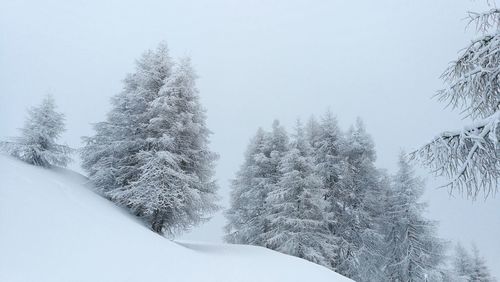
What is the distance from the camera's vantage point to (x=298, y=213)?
18.9 metres

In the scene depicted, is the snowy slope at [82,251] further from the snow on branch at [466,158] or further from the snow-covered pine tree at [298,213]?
the snow-covered pine tree at [298,213]

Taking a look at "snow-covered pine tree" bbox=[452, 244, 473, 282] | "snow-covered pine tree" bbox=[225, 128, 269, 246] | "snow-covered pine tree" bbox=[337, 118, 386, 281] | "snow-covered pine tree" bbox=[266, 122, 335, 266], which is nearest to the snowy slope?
"snow-covered pine tree" bbox=[266, 122, 335, 266]

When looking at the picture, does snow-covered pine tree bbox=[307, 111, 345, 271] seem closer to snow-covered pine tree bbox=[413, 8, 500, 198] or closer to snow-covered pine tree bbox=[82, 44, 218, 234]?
snow-covered pine tree bbox=[82, 44, 218, 234]

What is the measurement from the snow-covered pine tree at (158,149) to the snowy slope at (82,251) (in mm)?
5080

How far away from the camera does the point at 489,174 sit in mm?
5320

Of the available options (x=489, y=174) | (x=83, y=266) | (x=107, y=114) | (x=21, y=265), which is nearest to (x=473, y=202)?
(x=489, y=174)

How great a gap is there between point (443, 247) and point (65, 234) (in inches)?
876

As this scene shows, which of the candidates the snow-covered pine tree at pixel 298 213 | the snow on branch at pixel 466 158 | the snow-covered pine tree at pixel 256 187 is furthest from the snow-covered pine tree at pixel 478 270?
the snow on branch at pixel 466 158

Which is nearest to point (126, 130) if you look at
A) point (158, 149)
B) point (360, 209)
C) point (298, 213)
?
point (158, 149)

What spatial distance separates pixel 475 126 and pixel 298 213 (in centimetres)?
1447

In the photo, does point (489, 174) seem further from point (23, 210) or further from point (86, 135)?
point (86, 135)

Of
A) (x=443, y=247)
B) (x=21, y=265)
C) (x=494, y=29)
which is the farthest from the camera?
(x=443, y=247)

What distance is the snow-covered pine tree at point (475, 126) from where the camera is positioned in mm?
5137

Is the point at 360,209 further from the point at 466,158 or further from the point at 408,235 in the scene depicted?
the point at 466,158
